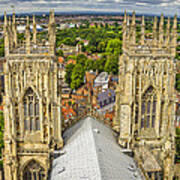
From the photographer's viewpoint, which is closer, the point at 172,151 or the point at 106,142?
the point at 106,142

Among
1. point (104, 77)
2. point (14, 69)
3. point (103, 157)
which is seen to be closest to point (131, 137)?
point (103, 157)

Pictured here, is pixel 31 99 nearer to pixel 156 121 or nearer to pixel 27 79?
pixel 27 79

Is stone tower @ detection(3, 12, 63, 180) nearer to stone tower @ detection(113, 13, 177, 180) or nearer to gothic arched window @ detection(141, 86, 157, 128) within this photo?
stone tower @ detection(113, 13, 177, 180)

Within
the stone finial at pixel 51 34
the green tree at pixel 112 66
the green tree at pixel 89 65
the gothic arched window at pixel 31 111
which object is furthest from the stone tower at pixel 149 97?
the green tree at pixel 89 65

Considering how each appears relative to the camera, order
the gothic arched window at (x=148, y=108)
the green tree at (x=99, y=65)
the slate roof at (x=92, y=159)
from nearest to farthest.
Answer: the slate roof at (x=92, y=159), the gothic arched window at (x=148, y=108), the green tree at (x=99, y=65)

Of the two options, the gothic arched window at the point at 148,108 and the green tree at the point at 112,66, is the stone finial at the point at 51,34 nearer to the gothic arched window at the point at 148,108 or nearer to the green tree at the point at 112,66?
the gothic arched window at the point at 148,108

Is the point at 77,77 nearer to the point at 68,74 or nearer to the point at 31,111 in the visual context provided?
the point at 68,74

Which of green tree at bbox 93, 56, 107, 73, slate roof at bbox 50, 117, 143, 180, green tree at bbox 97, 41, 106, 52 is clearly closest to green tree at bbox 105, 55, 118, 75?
green tree at bbox 93, 56, 107, 73
